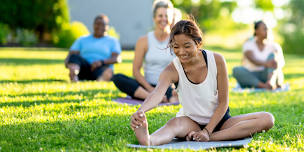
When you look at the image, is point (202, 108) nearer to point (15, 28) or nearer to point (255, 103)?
point (255, 103)

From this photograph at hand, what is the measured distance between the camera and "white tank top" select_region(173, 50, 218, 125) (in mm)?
4027

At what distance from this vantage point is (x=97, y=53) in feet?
30.3

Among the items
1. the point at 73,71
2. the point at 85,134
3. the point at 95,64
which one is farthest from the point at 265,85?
the point at 85,134

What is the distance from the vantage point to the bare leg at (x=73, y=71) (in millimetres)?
8633

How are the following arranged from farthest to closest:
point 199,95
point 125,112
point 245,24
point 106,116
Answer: point 245,24
point 125,112
point 106,116
point 199,95

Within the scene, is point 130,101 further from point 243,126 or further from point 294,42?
point 294,42

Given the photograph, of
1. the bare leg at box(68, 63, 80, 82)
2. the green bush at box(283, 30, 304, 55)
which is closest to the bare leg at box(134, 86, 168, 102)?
the bare leg at box(68, 63, 80, 82)

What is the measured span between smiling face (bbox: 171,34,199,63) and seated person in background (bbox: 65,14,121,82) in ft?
17.4

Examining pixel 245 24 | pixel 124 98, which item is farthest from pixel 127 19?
pixel 245 24

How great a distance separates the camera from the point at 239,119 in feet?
13.6

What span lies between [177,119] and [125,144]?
0.65 m

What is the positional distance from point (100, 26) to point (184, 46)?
18.6ft

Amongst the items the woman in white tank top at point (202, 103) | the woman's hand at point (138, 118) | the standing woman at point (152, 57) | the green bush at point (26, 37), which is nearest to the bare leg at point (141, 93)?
the standing woman at point (152, 57)

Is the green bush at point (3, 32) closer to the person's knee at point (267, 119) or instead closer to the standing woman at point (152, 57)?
the standing woman at point (152, 57)
